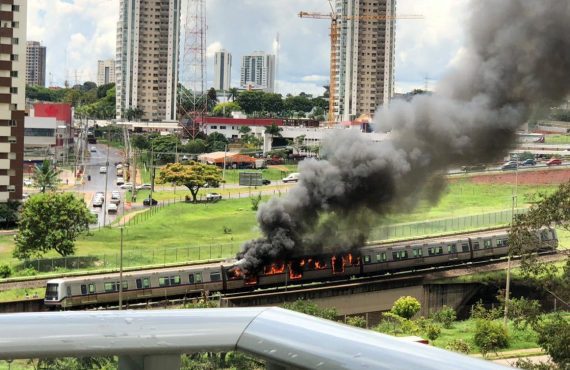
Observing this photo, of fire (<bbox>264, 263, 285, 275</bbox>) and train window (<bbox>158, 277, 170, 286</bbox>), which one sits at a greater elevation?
fire (<bbox>264, 263, 285, 275</bbox>)

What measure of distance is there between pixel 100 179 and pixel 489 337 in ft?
156

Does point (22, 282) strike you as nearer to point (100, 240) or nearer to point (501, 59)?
point (100, 240)

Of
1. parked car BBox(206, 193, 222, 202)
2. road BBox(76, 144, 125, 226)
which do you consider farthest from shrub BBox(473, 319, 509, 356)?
parked car BBox(206, 193, 222, 202)

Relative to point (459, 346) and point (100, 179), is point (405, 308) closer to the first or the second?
point (459, 346)

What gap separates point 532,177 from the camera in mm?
54781

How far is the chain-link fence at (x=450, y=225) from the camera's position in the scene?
123 ft

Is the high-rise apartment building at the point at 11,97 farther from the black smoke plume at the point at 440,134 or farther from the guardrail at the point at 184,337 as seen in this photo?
the guardrail at the point at 184,337

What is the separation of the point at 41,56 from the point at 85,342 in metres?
198

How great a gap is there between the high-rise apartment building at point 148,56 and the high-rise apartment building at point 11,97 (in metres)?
61.4

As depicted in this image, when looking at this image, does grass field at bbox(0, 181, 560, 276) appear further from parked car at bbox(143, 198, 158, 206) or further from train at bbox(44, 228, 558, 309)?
train at bbox(44, 228, 558, 309)

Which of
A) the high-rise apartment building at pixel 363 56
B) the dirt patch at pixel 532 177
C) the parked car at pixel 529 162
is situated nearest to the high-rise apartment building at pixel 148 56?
the high-rise apartment building at pixel 363 56

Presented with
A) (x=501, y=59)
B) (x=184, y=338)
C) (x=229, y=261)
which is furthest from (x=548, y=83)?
(x=184, y=338)

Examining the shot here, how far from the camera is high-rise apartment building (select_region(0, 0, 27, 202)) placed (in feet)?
137

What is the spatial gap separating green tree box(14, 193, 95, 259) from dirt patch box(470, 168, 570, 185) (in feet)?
97.9
